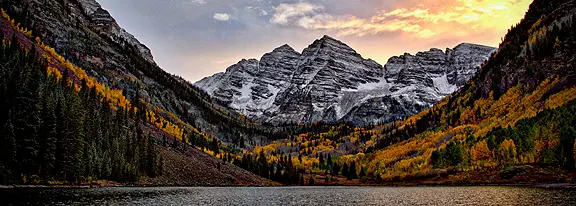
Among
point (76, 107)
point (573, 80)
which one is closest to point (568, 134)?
point (573, 80)

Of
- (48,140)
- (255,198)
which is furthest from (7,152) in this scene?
(255,198)

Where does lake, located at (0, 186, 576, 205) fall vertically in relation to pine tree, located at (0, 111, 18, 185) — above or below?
below

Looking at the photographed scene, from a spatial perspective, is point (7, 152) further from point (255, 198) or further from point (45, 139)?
point (255, 198)

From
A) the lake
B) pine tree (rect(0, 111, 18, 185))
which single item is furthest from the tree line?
the lake

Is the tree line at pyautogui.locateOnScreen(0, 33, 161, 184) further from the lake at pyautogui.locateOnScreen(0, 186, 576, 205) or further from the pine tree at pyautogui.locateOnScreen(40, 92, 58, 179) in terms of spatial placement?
the lake at pyautogui.locateOnScreen(0, 186, 576, 205)

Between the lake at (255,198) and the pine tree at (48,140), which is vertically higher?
the pine tree at (48,140)

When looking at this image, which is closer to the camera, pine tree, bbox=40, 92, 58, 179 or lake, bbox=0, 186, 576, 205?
lake, bbox=0, 186, 576, 205

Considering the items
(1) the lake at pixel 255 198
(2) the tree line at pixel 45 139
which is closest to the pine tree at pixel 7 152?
(2) the tree line at pixel 45 139

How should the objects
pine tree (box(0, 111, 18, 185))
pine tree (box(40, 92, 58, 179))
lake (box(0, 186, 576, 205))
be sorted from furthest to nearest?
1. pine tree (box(40, 92, 58, 179))
2. pine tree (box(0, 111, 18, 185))
3. lake (box(0, 186, 576, 205))

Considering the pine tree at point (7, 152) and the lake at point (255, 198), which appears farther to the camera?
the pine tree at point (7, 152)

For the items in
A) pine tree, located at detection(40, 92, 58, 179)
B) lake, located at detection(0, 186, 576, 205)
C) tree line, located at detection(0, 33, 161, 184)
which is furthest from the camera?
pine tree, located at detection(40, 92, 58, 179)

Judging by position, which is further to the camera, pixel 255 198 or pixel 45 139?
pixel 45 139

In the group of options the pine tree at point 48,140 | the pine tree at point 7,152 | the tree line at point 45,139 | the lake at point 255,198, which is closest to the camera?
the lake at point 255,198

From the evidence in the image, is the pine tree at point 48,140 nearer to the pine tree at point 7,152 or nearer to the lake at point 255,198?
the pine tree at point 7,152
